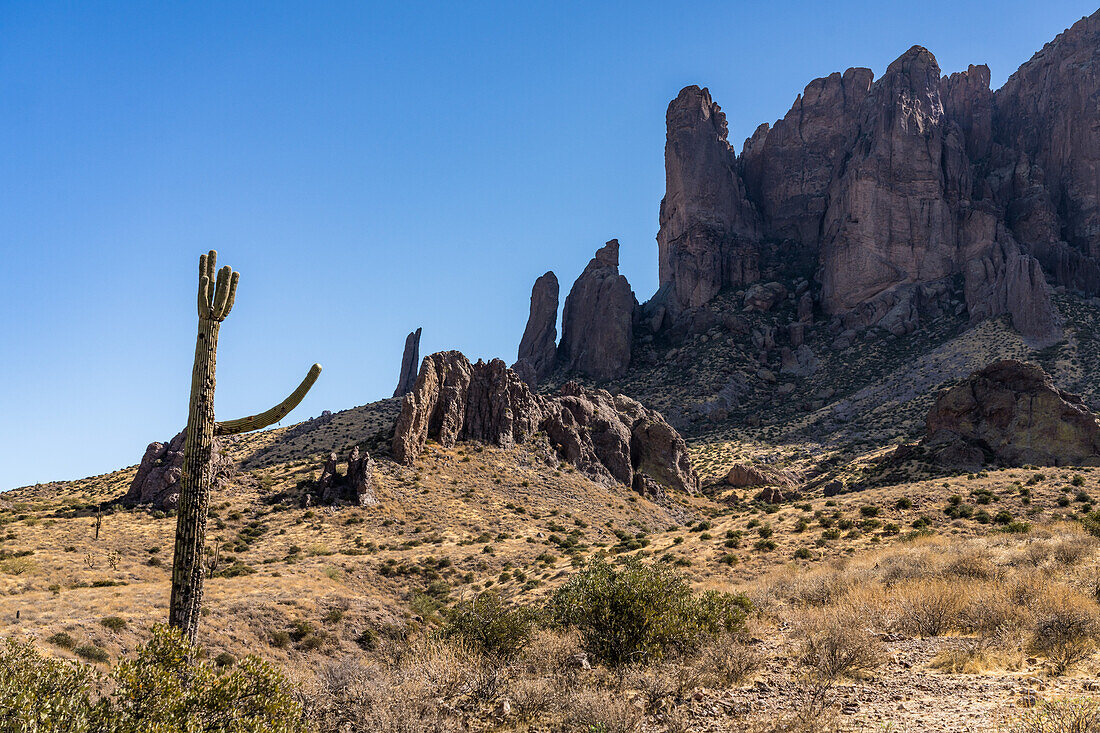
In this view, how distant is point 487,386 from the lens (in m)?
54.0

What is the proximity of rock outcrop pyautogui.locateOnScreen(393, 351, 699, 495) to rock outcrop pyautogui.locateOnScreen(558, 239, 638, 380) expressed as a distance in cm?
3658

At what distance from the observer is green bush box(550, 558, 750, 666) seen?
12.9 metres

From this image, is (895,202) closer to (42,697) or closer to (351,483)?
(351,483)

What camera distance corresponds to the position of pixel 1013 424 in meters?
A: 45.8

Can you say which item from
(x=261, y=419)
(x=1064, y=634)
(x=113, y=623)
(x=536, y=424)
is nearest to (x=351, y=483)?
(x=536, y=424)

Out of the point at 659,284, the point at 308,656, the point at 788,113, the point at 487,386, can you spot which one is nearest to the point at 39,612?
the point at 308,656

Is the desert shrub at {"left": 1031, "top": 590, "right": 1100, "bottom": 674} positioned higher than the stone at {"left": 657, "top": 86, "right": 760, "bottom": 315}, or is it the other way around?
the stone at {"left": 657, "top": 86, "right": 760, "bottom": 315}

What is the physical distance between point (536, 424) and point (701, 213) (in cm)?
7663

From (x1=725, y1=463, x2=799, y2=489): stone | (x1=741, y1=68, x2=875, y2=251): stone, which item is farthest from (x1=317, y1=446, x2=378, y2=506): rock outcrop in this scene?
(x1=741, y1=68, x2=875, y2=251): stone

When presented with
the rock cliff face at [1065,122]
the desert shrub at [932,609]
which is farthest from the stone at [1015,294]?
the desert shrub at [932,609]

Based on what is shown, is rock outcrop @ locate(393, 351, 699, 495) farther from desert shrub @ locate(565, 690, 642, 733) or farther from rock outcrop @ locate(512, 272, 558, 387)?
rock outcrop @ locate(512, 272, 558, 387)

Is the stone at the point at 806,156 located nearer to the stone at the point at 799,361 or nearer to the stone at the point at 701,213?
the stone at the point at 701,213

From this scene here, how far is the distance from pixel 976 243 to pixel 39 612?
113 meters

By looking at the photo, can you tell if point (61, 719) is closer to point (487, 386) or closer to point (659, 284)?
point (487, 386)
